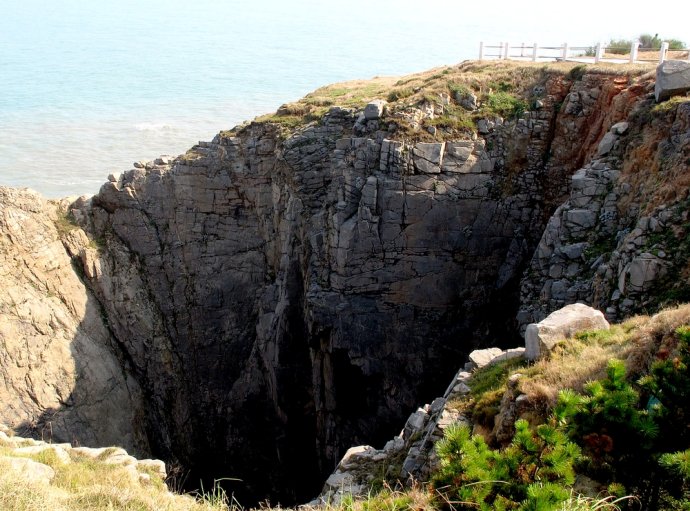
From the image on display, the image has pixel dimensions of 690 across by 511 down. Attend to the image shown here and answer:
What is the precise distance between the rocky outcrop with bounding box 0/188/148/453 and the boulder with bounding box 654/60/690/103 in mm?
19208

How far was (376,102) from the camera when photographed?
68.9 ft

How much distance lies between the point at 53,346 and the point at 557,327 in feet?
54.3

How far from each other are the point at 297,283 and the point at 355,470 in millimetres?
10140

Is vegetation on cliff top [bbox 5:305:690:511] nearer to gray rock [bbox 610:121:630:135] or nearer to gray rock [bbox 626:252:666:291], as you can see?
gray rock [bbox 626:252:666:291]

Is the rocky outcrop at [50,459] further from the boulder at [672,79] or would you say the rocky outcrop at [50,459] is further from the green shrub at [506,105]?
the boulder at [672,79]

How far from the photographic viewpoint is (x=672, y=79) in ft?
53.8

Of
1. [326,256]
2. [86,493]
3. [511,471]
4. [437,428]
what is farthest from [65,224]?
[511,471]

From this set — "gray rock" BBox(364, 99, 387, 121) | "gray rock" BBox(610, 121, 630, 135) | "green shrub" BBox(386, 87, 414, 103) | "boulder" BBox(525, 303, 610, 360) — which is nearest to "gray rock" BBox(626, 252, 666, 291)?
"boulder" BBox(525, 303, 610, 360)

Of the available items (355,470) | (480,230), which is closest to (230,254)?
(480,230)

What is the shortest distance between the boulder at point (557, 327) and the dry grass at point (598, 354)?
0.83ft

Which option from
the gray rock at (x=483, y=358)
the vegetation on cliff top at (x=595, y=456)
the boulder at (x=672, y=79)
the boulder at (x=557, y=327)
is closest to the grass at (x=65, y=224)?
the gray rock at (x=483, y=358)

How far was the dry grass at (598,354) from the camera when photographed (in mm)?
9211

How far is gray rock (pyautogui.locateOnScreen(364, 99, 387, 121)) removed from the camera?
20734 mm

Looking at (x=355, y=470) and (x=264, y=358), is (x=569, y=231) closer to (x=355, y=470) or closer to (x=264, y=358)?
(x=355, y=470)
